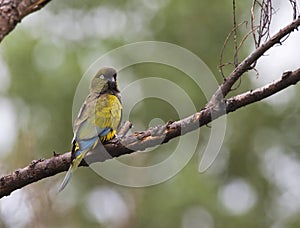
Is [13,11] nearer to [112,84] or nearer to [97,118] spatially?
[97,118]

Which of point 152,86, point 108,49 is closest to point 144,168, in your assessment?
point 152,86

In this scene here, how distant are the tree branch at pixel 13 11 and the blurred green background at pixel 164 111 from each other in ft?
22.3

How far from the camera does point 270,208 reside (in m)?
11.9

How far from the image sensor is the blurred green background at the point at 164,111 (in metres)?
11.0

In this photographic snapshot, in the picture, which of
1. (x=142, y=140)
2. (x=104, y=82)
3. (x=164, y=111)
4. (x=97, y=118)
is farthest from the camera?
(x=164, y=111)

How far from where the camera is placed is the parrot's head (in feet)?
17.7

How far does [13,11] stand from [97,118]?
187 centimetres

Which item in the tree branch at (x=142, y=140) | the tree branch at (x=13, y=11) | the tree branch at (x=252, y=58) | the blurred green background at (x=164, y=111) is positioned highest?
the tree branch at (x=13, y=11)

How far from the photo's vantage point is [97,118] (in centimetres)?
496

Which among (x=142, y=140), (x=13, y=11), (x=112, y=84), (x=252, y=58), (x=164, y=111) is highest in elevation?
(x=13, y=11)

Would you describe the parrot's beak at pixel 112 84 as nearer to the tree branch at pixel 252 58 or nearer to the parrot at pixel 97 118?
the parrot at pixel 97 118

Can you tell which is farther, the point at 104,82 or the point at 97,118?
the point at 104,82

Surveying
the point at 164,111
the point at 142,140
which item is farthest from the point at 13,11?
the point at 164,111

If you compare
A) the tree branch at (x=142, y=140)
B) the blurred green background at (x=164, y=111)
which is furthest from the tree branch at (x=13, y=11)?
the blurred green background at (x=164, y=111)
